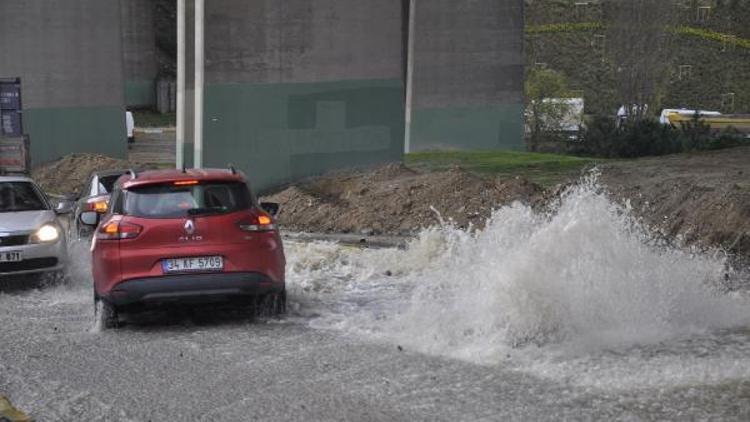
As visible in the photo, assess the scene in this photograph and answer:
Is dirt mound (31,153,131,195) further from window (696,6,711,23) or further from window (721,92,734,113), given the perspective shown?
window (696,6,711,23)

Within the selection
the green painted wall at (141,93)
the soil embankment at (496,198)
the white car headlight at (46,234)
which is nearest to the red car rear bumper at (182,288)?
the white car headlight at (46,234)

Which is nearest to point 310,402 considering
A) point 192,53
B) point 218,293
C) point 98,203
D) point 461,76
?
point 218,293

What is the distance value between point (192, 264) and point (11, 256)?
12.4 feet

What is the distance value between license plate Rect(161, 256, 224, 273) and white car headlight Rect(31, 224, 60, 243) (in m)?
3.74

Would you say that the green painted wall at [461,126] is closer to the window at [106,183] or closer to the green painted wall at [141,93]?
the window at [106,183]

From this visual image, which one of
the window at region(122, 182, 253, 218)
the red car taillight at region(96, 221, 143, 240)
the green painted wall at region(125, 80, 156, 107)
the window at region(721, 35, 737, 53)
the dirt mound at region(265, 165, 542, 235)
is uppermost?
the window at region(721, 35, 737, 53)

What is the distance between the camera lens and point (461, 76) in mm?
37594

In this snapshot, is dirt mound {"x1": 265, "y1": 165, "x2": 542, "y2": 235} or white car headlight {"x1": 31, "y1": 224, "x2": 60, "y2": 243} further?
dirt mound {"x1": 265, "y1": 165, "x2": 542, "y2": 235}

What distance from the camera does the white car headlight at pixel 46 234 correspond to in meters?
14.0

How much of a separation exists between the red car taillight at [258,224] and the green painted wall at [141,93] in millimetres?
60172

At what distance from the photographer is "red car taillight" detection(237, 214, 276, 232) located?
11.1 meters

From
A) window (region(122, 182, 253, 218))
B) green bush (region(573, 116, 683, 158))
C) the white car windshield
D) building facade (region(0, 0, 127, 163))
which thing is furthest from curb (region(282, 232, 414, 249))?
green bush (region(573, 116, 683, 158))

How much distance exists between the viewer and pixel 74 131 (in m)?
34.8

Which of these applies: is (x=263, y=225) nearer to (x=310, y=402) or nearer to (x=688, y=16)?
(x=310, y=402)
